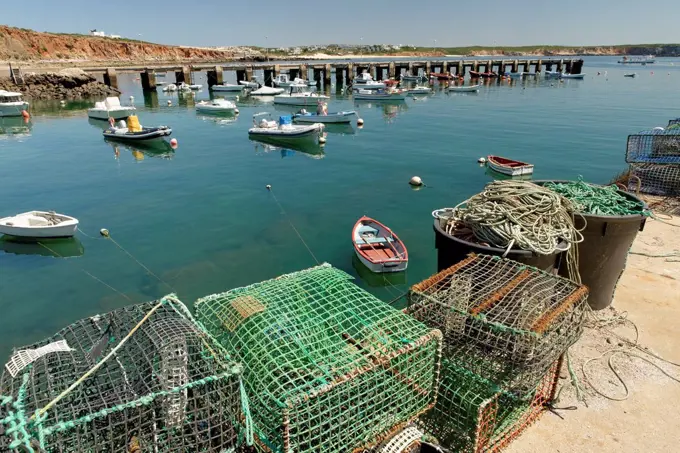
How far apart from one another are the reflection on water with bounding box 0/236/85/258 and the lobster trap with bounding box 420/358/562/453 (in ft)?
39.8

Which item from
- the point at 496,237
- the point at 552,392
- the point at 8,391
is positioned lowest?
the point at 552,392

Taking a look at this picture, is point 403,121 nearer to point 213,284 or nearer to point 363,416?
point 213,284

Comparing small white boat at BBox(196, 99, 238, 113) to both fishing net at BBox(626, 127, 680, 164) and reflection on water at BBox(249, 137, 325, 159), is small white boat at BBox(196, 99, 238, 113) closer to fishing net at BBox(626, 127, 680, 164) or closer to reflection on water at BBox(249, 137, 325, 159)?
reflection on water at BBox(249, 137, 325, 159)

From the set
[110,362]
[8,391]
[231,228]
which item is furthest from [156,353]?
[231,228]

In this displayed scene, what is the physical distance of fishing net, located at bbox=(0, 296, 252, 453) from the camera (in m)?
2.67

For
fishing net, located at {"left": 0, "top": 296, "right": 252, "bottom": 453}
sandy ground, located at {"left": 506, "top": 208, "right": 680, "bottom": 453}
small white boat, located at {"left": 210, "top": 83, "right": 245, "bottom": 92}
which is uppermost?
small white boat, located at {"left": 210, "top": 83, "right": 245, "bottom": 92}

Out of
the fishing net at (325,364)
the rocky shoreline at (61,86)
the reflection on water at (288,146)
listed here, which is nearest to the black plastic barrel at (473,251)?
the fishing net at (325,364)

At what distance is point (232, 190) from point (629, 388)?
15890 mm

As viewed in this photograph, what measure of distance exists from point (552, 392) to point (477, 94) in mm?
55184

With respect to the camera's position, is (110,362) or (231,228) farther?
(231,228)

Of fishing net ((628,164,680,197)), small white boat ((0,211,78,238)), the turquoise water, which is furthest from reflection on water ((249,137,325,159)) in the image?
fishing net ((628,164,680,197))

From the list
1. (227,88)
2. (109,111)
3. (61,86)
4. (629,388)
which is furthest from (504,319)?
(61,86)

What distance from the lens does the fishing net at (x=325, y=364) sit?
2.93 m

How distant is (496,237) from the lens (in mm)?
4918
